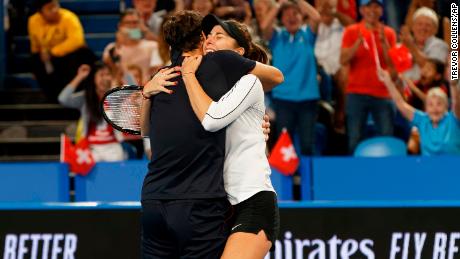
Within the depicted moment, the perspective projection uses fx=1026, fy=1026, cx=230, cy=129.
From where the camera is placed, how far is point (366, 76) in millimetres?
10547

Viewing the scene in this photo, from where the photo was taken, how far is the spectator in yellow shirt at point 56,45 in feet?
38.1

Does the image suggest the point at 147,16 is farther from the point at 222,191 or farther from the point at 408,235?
the point at 222,191

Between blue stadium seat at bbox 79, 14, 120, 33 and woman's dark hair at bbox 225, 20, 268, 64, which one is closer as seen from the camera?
woman's dark hair at bbox 225, 20, 268, 64

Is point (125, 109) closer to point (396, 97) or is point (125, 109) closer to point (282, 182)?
point (282, 182)

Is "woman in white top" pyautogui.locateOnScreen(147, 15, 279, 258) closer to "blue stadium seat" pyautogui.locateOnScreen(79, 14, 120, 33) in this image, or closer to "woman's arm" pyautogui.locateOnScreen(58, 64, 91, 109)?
"woman's arm" pyautogui.locateOnScreen(58, 64, 91, 109)

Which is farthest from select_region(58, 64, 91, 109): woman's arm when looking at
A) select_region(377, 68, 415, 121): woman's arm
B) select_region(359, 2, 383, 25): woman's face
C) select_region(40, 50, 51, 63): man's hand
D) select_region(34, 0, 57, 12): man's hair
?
select_region(377, 68, 415, 121): woman's arm

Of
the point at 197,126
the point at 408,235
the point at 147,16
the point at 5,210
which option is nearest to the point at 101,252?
the point at 5,210

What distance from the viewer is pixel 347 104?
34.7ft

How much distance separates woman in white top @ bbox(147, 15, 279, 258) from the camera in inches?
179

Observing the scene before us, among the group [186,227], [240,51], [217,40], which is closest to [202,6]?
[240,51]

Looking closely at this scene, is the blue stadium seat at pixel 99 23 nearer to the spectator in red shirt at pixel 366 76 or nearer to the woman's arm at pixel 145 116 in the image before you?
the spectator in red shirt at pixel 366 76

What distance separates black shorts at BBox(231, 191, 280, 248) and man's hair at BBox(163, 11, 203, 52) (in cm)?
76

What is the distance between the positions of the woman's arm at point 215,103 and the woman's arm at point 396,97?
5.95 metres

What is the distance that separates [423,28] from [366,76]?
2.65 feet
